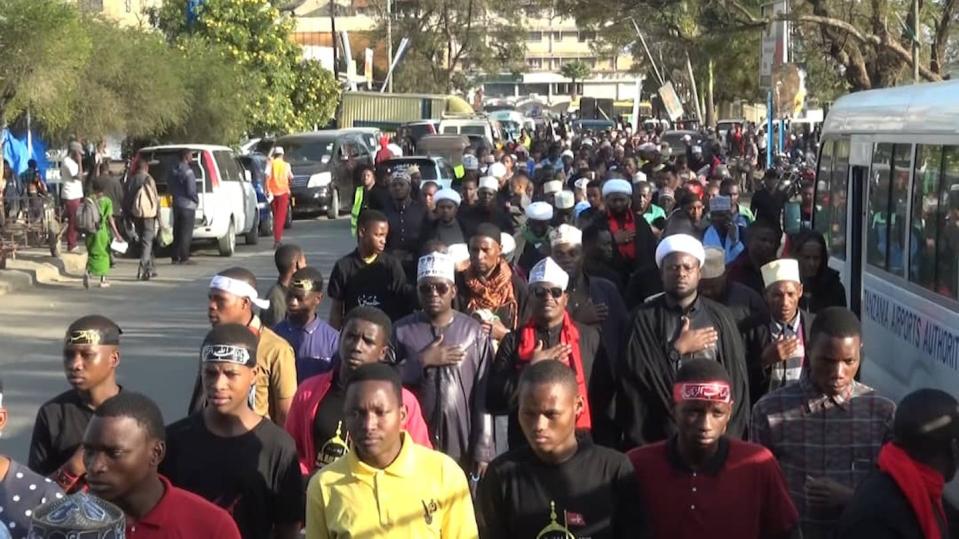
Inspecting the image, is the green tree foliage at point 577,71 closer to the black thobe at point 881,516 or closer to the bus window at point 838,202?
the bus window at point 838,202

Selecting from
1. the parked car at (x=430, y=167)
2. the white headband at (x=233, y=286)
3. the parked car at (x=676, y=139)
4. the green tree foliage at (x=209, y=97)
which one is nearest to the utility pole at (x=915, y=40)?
the parked car at (x=430, y=167)

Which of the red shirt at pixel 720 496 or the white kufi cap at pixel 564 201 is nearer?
the red shirt at pixel 720 496

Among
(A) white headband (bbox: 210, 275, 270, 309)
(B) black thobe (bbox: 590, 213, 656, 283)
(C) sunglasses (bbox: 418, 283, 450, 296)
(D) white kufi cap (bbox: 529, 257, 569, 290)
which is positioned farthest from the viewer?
(B) black thobe (bbox: 590, 213, 656, 283)

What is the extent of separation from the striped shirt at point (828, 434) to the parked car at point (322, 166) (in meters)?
28.4

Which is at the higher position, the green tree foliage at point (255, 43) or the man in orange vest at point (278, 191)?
the green tree foliage at point (255, 43)

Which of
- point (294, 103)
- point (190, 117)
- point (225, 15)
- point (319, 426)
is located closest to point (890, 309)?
point (319, 426)

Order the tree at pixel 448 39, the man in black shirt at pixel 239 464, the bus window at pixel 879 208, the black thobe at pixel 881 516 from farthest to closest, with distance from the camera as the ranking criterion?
the tree at pixel 448 39 → the bus window at pixel 879 208 → the man in black shirt at pixel 239 464 → the black thobe at pixel 881 516

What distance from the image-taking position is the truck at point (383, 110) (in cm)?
4991

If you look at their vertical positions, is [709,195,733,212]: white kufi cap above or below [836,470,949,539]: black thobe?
above

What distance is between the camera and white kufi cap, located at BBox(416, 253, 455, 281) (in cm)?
750

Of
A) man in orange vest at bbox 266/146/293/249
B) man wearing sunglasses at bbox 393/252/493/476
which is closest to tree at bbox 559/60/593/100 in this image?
man in orange vest at bbox 266/146/293/249

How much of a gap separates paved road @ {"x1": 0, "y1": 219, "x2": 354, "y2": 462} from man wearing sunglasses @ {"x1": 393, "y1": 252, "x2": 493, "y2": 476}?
434 centimetres

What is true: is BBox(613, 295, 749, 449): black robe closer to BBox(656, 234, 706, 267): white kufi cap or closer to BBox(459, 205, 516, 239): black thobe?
BBox(656, 234, 706, 267): white kufi cap

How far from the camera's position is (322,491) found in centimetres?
479
